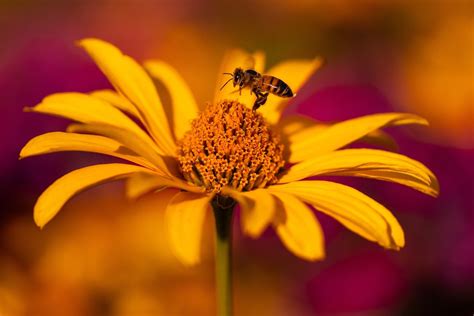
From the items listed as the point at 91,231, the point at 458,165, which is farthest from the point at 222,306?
the point at 458,165

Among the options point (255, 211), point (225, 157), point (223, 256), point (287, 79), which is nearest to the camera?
point (255, 211)

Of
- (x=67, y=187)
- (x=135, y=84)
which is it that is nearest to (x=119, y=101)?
(x=135, y=84)

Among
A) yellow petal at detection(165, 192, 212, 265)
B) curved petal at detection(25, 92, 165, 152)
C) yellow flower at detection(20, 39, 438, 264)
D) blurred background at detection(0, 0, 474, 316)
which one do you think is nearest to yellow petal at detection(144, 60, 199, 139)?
yellow flower at detection(20, 39, 438, 264)

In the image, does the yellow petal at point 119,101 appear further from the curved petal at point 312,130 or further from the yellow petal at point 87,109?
the curved petal at point 312,130

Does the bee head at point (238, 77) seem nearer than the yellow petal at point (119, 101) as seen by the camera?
No

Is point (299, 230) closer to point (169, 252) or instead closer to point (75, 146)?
point (75, 146)

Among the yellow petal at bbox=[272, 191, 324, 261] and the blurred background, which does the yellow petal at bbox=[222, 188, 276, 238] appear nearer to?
the yellow petal at bbox=[272, 191, 324, 261]

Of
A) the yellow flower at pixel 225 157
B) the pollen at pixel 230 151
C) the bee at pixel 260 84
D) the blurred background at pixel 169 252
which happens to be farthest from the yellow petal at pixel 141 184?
the blurred background at pixel 169 252

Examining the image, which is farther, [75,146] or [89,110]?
[89,110]

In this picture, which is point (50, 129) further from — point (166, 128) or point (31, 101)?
point (166, 128)
